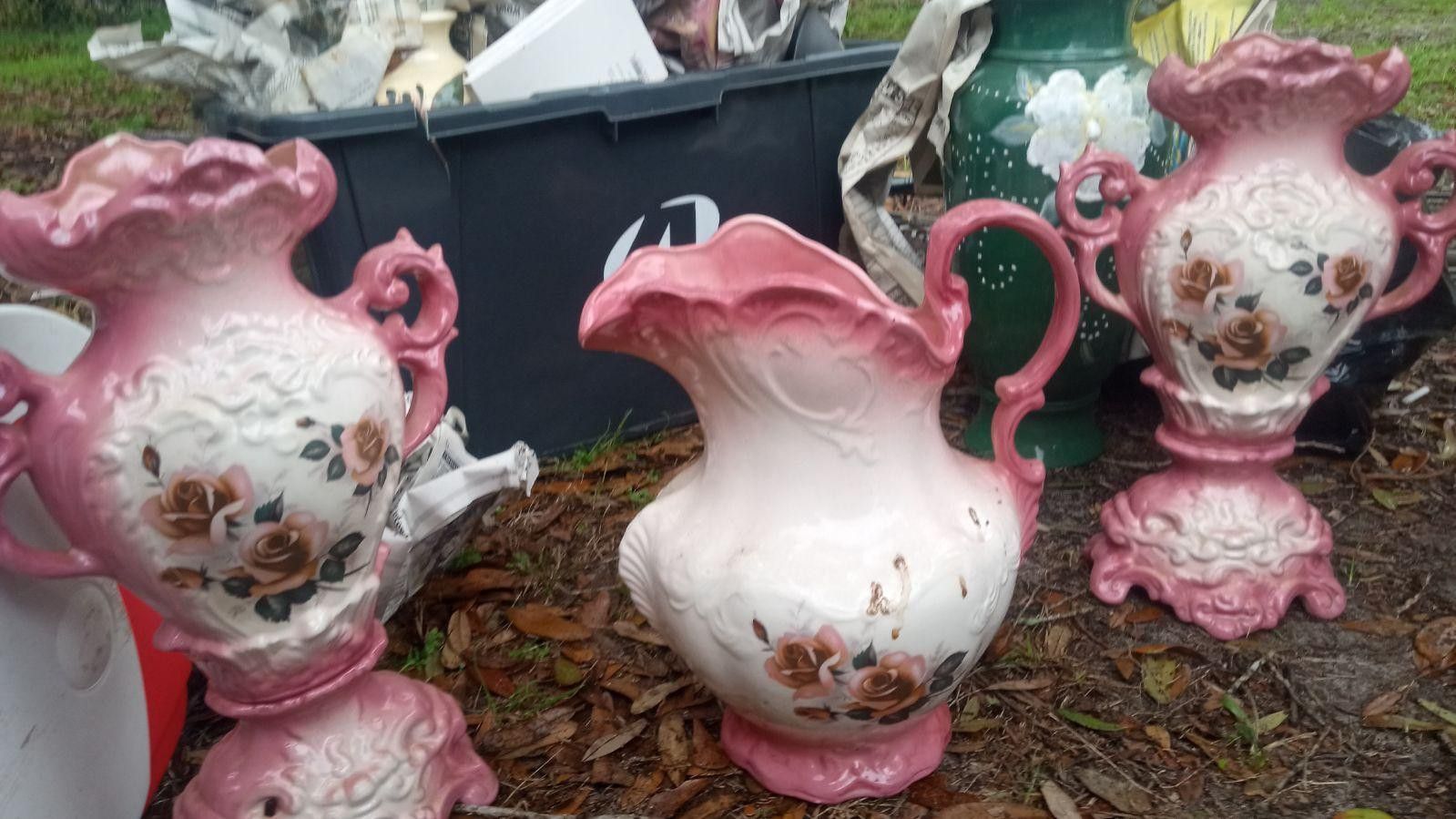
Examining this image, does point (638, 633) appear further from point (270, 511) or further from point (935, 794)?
point (270, 511)

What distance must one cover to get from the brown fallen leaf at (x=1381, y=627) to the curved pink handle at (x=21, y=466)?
1.48 metres

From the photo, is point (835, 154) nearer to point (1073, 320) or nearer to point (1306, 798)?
point (1073, 320)

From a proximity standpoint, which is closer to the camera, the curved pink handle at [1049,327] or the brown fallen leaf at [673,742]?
the curved pink handle at [1049,327]

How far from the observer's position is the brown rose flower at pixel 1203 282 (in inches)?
51.9

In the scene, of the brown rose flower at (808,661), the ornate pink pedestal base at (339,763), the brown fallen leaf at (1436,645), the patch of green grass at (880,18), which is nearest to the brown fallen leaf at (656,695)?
the ornate pink pedestal base at (339,763)

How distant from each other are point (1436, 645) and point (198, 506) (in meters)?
1.46

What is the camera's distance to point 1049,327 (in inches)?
47.5

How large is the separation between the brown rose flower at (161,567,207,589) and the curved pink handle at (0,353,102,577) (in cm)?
7

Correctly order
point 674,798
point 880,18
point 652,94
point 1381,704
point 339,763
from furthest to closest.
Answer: point 880,18
point 652,94
point 1381,704
point 674,798
point 339,763

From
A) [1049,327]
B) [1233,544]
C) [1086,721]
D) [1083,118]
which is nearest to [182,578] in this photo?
[1049,327]

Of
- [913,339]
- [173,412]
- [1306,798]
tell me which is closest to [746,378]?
[913,339]

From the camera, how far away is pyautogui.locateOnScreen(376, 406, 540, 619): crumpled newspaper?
4.60ft

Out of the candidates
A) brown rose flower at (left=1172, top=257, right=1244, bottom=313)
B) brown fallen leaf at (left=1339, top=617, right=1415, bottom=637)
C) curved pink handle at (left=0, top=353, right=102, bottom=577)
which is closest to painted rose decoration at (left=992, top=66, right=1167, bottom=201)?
brown rose flower at (left=1172, top=257, right=1244, bottom=313)

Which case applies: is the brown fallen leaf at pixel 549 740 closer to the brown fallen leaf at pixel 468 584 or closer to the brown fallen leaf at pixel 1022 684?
the brown fallen leaf at pixel 468 584
